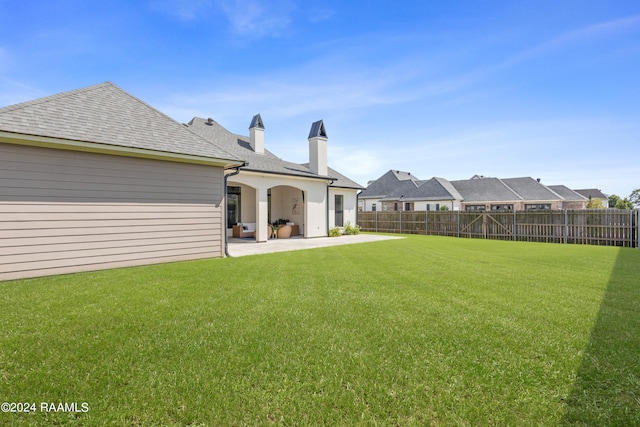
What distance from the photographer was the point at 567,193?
38156 mm

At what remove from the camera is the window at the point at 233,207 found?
51.9 feet

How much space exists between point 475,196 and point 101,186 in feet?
117

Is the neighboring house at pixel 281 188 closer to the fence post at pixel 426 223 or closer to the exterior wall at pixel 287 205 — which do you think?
the exterior wall at pixel 287 205

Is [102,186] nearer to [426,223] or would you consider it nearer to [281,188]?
[281,188]

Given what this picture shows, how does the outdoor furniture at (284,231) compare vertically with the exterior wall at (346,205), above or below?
below

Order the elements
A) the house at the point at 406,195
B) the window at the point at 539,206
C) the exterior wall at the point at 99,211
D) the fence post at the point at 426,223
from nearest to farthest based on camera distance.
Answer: the exterior wall at the point at 99,211
the fence post at the point at 426,223
the window at the point at 539,206
the house at the point at 406,195

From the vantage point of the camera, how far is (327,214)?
1691cm

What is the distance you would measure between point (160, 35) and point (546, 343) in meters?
12.6

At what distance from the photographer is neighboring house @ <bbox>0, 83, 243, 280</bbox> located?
6617 millimetres

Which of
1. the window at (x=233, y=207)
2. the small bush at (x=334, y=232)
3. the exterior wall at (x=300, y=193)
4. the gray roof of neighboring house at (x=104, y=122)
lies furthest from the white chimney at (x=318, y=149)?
the gray roof of neighboring house at (x=104, y=122)

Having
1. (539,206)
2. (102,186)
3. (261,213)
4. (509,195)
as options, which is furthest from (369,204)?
(102,186)

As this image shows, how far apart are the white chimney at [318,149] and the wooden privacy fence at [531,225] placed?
7.62m

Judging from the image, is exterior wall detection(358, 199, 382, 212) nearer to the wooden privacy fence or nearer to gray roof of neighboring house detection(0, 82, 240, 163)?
the wooden privacy fence

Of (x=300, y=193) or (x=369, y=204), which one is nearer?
(x=300, y=193)
